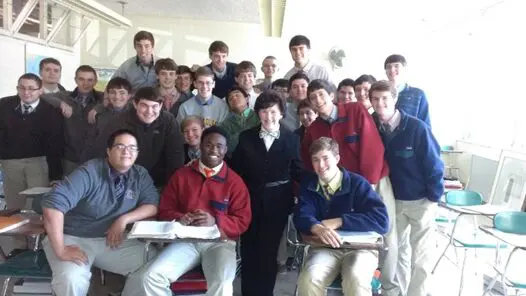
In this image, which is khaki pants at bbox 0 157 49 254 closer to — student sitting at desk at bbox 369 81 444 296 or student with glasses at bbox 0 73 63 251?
student with glasses at bbox 0 73 63 251

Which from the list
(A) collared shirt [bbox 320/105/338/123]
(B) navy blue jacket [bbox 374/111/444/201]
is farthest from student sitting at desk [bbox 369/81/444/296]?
(A) collared shirt [bbox 320/105/338/123]

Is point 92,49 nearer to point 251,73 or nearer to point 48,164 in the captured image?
point 48,164

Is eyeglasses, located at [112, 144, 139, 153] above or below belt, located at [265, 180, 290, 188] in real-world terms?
above

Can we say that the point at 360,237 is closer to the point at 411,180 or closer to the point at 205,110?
the point at 411,180

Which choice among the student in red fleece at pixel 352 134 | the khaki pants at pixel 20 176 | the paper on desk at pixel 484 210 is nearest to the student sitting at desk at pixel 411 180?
the student in red fleece at pixel 352 134

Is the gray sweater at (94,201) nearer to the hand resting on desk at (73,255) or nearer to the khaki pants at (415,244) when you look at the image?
the hand resting on desk at (73,255)

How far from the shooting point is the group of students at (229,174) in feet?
8.07

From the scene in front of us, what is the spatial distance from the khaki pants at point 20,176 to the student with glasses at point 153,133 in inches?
42.2

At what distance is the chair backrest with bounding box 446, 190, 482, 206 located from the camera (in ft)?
13.6

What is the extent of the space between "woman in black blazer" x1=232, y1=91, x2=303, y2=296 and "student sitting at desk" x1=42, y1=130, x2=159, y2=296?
0.69 m

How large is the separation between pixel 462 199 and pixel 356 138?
6.29 feet

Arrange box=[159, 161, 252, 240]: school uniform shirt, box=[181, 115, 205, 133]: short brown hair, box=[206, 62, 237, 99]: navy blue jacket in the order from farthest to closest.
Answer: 1. box=[206, 62, 237, 99]: navy blue jacket
2. box=[181, 115, 205, 133]: short brown hair
3. box=[159, 161, 252, 240]: school uniform shirt

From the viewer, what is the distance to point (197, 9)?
796 cm

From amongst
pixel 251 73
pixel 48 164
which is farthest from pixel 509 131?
pixel 48 164
